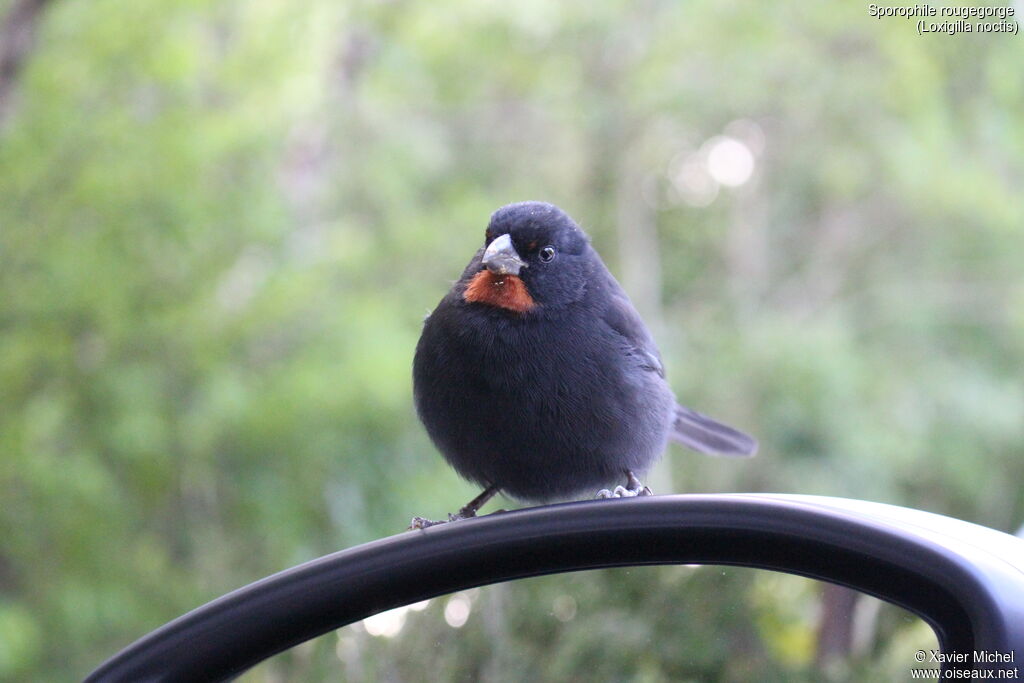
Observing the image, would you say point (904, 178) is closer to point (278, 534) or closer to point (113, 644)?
point (278, 534)

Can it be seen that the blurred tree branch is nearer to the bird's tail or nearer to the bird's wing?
the bird's wing

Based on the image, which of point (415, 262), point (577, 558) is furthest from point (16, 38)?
point (577, 558)

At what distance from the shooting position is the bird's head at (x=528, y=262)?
2672 millimetres

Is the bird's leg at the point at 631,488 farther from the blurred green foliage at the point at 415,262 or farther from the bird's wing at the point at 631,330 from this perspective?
the blurred green foliage at the point at 415,262

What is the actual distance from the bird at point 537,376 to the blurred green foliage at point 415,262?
527 millimetres

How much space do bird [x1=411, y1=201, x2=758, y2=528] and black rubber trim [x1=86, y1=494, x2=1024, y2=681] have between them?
420 millimetres

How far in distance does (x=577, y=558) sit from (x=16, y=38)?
3651mm

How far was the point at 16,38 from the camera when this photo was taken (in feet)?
14.6

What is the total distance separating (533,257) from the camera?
2779 mm

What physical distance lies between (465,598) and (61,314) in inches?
123

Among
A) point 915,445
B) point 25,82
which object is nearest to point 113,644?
point 25,82

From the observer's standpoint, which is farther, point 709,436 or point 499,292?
point 709,436

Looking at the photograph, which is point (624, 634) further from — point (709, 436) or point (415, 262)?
point (415, 262)

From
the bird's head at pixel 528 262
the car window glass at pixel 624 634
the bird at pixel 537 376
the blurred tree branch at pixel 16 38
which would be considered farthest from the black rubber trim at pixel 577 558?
the blurred tree branch at pixel 16 38
